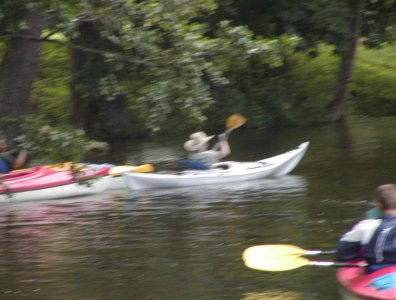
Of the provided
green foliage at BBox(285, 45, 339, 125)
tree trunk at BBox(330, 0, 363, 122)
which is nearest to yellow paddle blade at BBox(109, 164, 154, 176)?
tree trunk at BBox(330, 0, 363, 122)

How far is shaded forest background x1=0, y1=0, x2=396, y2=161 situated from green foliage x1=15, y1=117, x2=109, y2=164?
0.01 metres

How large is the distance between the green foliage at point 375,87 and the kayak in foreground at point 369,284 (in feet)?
77.7

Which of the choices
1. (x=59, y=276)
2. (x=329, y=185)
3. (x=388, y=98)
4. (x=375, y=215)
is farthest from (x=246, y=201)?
(x=388, y=98)

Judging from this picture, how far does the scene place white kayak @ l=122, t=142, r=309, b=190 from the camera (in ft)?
56.4

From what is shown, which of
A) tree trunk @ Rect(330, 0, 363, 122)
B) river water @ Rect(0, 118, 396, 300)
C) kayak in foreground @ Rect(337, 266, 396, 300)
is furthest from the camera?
tree trunk @ Rect(330, 0, 363, 122)

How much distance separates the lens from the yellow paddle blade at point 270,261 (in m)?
8.62

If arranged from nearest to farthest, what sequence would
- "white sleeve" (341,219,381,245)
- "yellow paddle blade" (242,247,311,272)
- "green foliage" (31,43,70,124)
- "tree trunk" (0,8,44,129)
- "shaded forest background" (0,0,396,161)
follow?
"white sleeve" (341,219,381,245) → "yellow paddle blade" (242,247,311,272) → "shaded forest background" (0,0,396,161) → "tree trunk" (0,8,44,129) → "green foliage" (31,43,70,124)

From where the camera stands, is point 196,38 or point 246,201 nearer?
point 196,38

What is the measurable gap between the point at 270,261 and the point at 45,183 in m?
8.56

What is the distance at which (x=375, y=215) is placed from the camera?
8.03 metres

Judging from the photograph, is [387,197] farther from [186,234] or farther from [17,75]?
[17,75]

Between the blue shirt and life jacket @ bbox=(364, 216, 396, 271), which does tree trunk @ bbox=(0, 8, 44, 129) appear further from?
life jacket @ bbox=(364, 216, 396, 271)

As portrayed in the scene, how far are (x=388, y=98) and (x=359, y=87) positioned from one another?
4.37 feet

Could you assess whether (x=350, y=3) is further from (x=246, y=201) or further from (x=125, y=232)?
(x=125, y=232)
